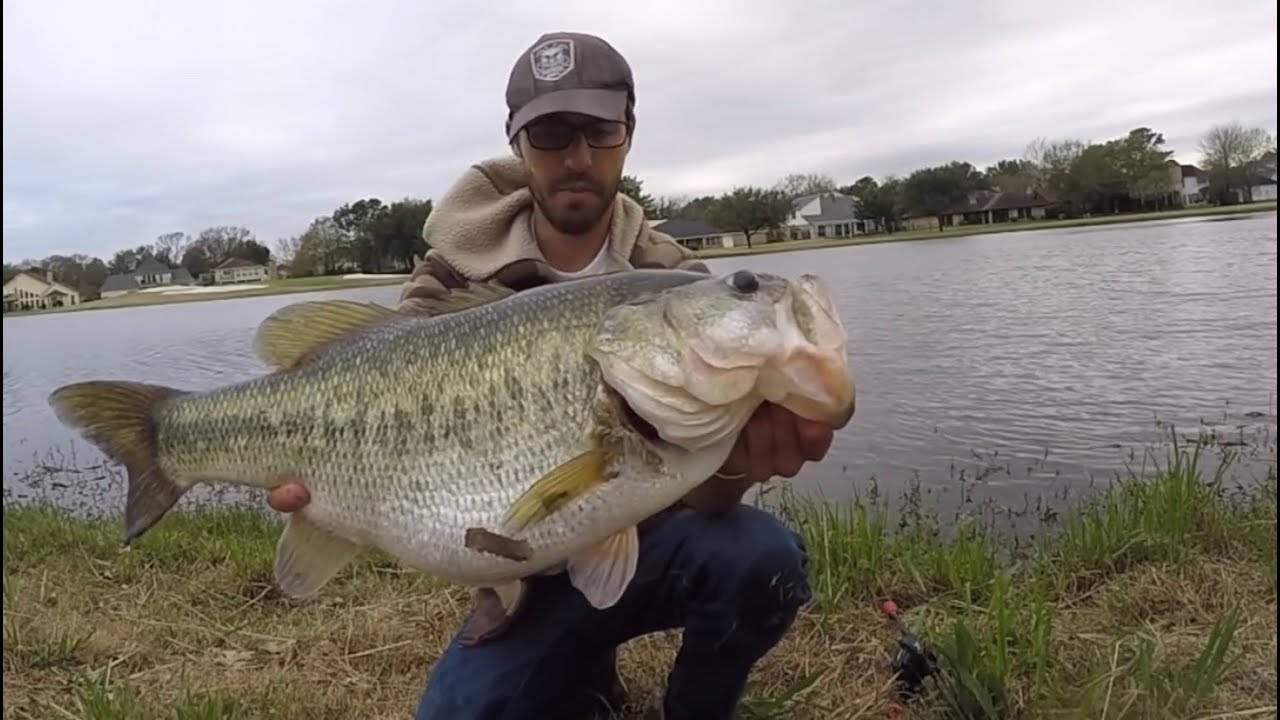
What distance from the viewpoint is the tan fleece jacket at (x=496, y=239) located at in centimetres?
322

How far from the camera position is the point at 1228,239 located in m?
32.2

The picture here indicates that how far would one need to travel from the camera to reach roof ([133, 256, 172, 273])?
270ft

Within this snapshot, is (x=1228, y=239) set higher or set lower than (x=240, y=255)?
lower

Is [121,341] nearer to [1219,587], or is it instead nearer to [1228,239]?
[1219,587]

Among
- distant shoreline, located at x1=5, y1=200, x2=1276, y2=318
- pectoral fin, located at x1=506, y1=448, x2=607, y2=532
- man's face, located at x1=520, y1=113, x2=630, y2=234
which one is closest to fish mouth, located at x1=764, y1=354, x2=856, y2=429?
pectoral fin, located at x1=506, y1=448, x2=607, y2=532

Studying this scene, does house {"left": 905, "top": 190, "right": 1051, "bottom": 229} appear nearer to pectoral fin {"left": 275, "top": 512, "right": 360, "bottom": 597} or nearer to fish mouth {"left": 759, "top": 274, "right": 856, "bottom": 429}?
pectoral fin {"left": 275, "top": 512, "right": 360, "bottom": 597}

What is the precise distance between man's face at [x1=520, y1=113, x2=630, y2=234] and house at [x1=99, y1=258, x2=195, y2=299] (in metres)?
84.5

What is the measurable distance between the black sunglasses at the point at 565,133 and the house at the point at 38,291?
77409 mm

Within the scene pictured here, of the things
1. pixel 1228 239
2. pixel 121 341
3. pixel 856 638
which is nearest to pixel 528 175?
pixel 856 638

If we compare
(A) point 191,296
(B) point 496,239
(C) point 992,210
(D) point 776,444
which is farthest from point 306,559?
(C) point 992,210

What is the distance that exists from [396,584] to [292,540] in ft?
7.25

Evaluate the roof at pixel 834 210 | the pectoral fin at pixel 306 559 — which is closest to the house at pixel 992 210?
the roof at pixel 834 210

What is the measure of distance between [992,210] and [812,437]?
287ft

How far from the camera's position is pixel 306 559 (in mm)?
2695
